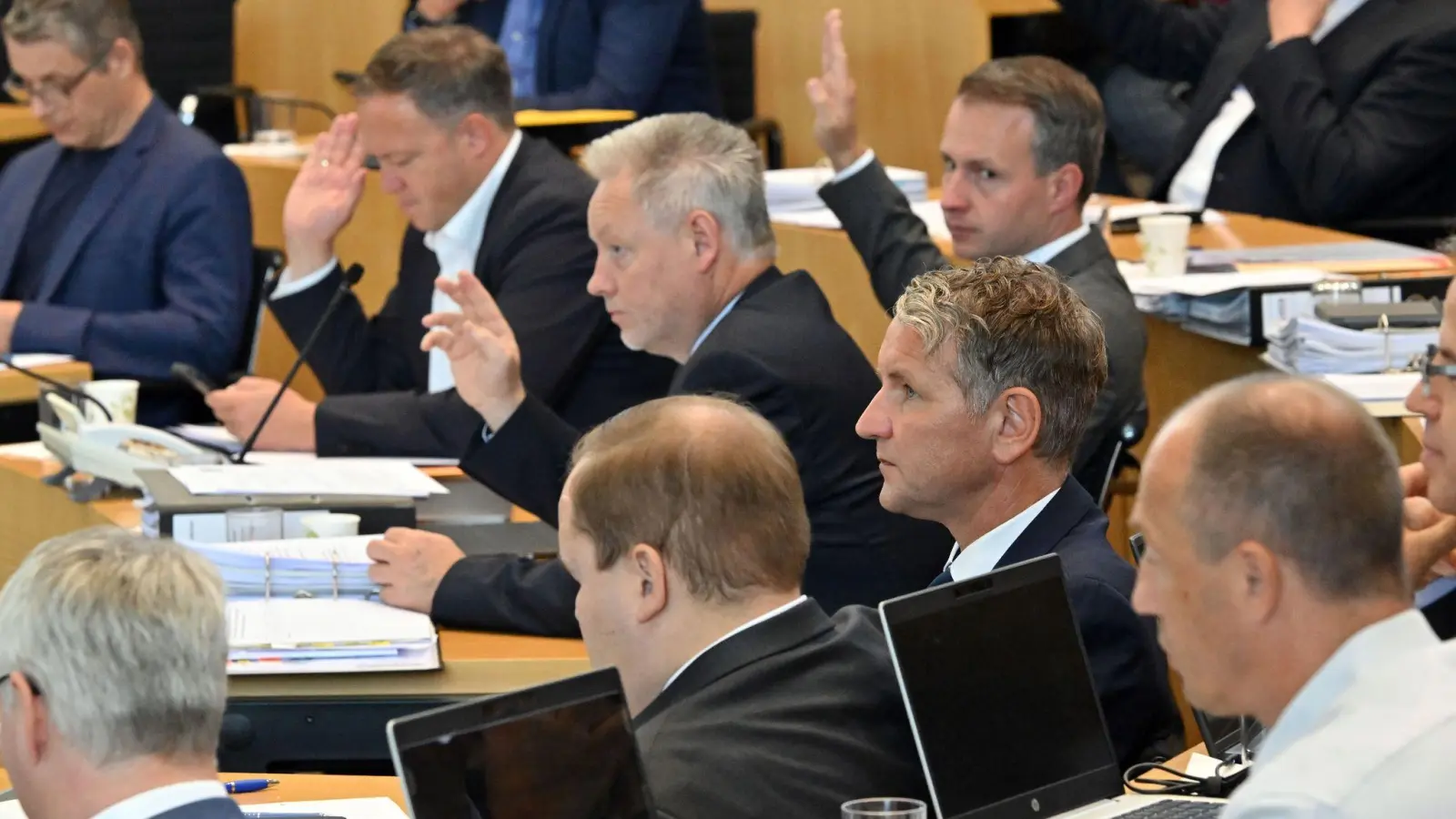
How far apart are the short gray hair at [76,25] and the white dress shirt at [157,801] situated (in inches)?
128

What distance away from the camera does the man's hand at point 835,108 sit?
13.4 feet

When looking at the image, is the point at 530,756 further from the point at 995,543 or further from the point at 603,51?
the point at 603,51

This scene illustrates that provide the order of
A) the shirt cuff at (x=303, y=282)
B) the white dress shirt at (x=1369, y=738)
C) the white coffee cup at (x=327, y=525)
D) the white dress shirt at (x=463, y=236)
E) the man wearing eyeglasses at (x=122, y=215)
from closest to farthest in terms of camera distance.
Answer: the white dress shirt at (x=1369, y=738) → the white coffee cup at (x=327, y=525) → the white dress shirt at (x=463, y=236) → the shirt cuff at (x=303, y=282) → the man wearing eyeglasses at (x=122, y=215)

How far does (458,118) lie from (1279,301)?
1.54 m

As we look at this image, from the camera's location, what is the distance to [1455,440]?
2.34m

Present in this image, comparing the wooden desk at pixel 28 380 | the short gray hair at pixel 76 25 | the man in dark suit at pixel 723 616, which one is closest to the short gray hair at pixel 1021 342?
the man in dark suit at pixel 723 616

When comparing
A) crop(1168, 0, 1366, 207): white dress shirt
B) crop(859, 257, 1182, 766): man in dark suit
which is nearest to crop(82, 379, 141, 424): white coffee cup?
crop(859, 257, 1182, 766): man in dark suit

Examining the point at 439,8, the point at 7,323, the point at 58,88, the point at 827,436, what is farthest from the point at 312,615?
the point at 439,8

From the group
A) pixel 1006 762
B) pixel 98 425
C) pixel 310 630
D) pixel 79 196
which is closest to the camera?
pixel 1006 762

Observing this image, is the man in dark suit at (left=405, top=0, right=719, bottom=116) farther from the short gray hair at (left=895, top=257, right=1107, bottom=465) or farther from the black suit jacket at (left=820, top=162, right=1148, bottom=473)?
the short gray hair at (left=895, top=257, right=1107, bottom=465)

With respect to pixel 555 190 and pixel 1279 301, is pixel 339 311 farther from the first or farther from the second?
pixel 1279 301

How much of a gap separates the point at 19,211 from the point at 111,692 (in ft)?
11.0

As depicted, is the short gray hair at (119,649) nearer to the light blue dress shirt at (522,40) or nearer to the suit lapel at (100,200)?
the suit lapel at (100,200)

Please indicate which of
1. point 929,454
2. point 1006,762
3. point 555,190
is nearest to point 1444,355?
point 929,454
